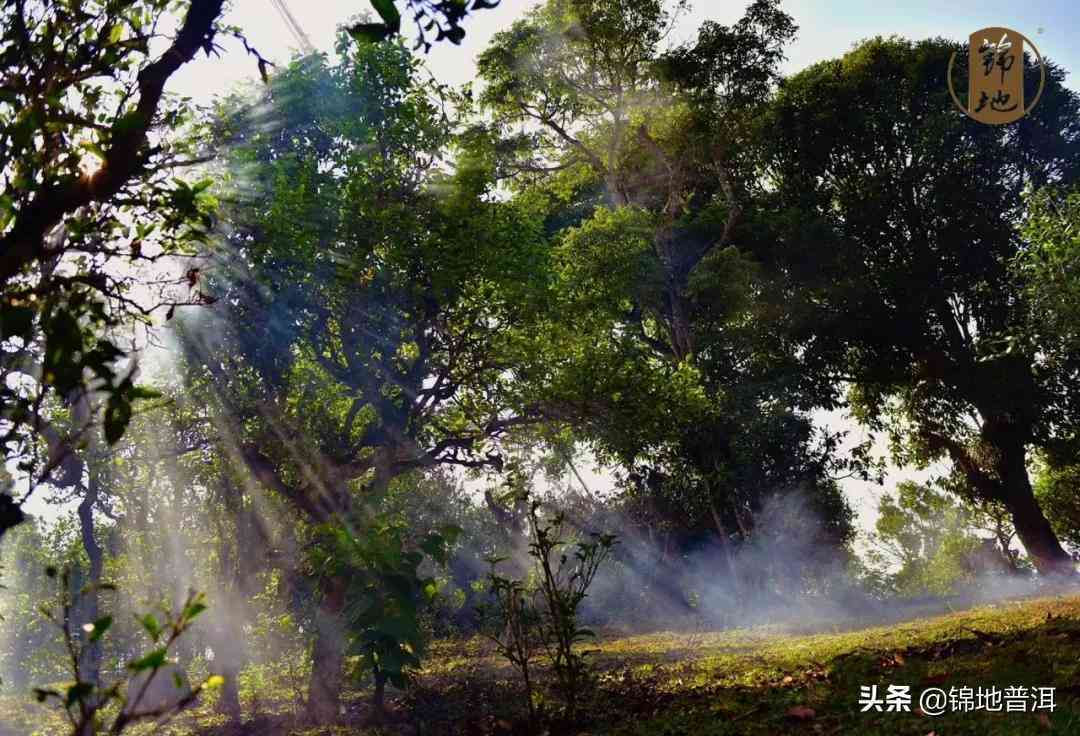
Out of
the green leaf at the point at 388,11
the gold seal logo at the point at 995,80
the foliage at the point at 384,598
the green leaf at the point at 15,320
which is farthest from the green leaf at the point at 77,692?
the gold seal logo at the point at 995,80

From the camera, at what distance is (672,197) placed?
24.2 meters

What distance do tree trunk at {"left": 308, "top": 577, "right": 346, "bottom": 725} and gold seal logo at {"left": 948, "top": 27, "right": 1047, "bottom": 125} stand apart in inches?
781

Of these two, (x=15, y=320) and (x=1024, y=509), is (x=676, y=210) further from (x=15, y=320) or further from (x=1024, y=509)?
A: (x=15, y=320)

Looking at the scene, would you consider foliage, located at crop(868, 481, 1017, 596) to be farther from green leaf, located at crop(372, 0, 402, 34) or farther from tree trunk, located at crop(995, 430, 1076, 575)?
green leaf, located at crop(372, 0, 402, 34)

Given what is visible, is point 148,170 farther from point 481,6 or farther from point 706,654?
point 706,654

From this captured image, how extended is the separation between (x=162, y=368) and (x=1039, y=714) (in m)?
12.8

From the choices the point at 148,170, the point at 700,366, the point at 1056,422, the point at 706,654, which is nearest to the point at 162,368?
the point at 706,654

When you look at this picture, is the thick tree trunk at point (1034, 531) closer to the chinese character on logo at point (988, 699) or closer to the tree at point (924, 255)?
the tree at point (924, 255)

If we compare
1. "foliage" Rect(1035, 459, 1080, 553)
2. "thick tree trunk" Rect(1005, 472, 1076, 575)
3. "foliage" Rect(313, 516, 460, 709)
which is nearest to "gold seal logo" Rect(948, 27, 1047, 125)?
"thick tree trunk" Rect(1005, 472, 1076, 575)

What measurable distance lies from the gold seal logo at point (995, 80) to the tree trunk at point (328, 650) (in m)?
19.8

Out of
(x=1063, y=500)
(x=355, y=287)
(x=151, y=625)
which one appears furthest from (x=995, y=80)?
(x=151, y=625)

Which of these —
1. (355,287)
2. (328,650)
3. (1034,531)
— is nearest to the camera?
(328,650)

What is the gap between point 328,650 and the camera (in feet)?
37.0

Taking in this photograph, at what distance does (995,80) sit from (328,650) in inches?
909
